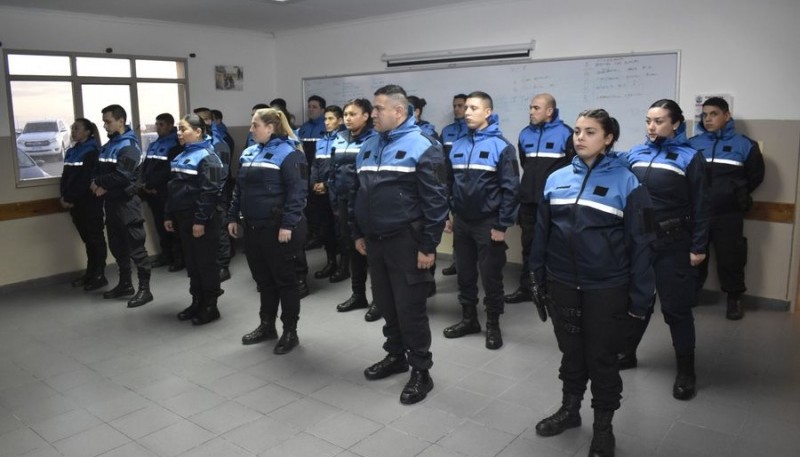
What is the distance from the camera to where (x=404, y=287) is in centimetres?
331

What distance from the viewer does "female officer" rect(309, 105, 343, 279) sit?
5.83m

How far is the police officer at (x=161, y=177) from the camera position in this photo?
616 centimetres

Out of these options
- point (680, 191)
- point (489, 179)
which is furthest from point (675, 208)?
point (489, 179)

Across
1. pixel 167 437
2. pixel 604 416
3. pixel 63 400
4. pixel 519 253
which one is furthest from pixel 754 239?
pixel 63 400

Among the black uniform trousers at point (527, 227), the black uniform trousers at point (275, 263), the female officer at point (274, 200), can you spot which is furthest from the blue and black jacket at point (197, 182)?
the black uniform trousers at point (527, 227)

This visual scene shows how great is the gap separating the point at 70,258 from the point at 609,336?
5663 millimetres

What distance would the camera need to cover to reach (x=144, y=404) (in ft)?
11.2

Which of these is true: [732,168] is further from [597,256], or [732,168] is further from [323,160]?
[323,160]

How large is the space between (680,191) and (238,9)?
4957 mm

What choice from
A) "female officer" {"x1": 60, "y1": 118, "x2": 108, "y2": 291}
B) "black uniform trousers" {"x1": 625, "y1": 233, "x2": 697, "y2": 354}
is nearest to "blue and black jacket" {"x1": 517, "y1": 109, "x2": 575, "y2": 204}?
"black uniform trousers" {"x1": 625, "y1": 233, "x2": 697, "y2": 354}

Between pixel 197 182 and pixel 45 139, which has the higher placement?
pixel 45 139

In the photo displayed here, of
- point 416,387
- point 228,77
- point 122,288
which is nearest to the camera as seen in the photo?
point 416,387

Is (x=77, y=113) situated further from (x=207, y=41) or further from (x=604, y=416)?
(x=604, y=416)

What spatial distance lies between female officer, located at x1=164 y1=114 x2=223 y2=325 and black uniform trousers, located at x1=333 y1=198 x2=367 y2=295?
41.1 inches
